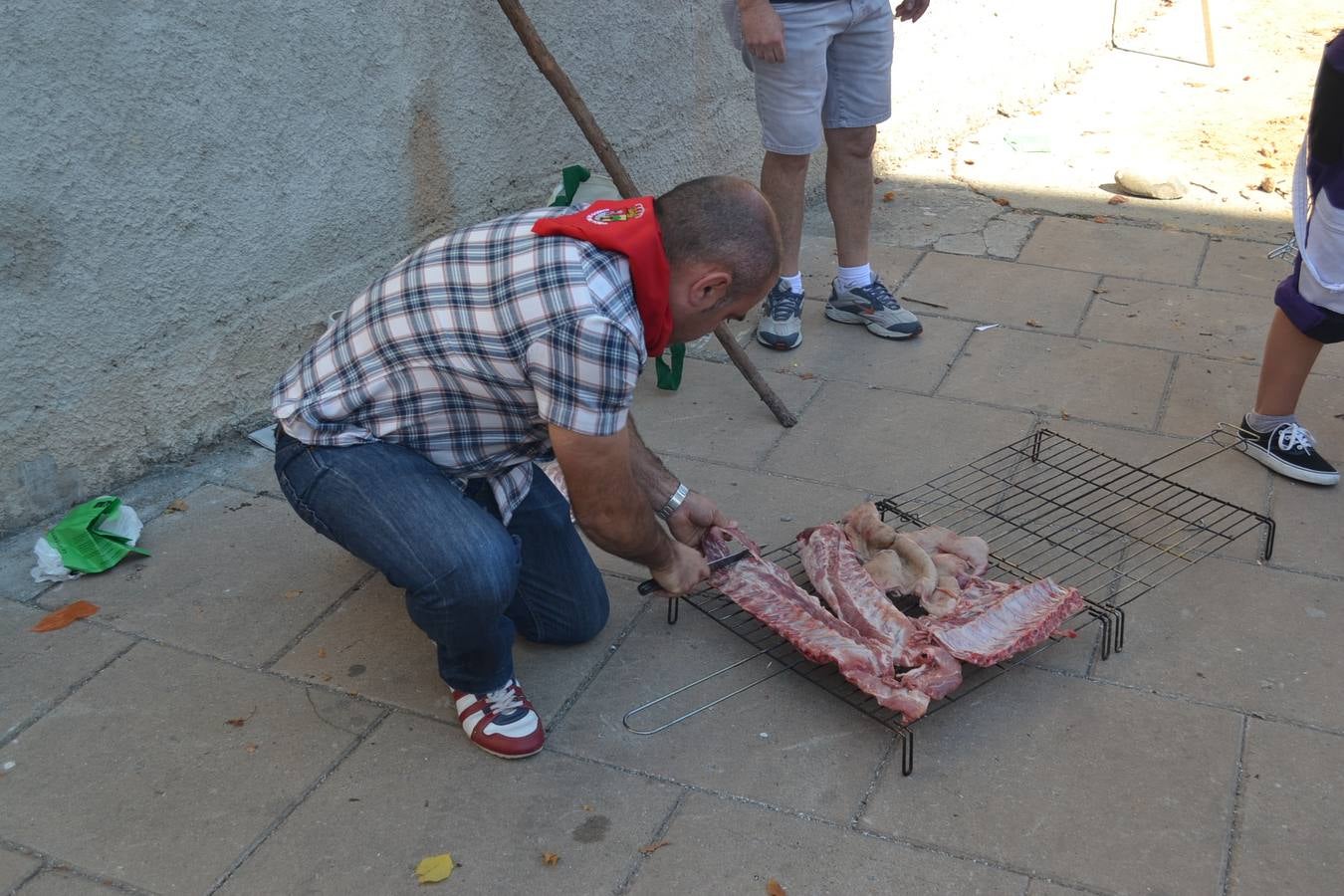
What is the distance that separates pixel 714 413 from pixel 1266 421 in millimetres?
1781

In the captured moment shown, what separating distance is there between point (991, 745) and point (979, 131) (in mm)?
5390

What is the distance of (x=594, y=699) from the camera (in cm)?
304

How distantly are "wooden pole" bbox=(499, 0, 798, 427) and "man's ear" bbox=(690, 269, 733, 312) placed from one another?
1598 millimetres

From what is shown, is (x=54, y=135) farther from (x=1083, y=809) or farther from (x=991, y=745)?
(x=1083, y=809)

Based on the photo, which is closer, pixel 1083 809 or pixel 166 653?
pixel 1083 809

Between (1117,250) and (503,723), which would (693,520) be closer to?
(503,723)

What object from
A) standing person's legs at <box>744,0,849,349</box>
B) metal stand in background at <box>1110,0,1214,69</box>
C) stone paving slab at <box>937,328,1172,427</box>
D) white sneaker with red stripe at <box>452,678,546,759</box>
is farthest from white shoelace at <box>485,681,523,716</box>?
metal stand in background at <box>1110,0,1214,69</box>

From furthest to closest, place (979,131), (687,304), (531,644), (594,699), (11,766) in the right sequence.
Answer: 1. (979,131)
2. (531,644)
3. (594,699)
4. (11,766)
5. (687,304)

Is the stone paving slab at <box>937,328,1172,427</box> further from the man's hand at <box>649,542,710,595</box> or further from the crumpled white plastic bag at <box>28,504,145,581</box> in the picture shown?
the crumpled white plastic bag at <box>28,504,145,581</box>

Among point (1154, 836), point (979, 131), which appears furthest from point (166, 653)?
point (979, 131)

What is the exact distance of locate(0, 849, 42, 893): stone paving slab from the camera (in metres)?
2.49

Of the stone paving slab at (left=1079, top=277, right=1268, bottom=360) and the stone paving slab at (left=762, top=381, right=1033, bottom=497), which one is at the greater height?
the stone paving slab at (left=762, top=381, right=1033, bottom=497)

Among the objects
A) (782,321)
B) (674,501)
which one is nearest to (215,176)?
(674,501)

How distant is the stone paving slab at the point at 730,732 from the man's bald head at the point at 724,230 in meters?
1.02
